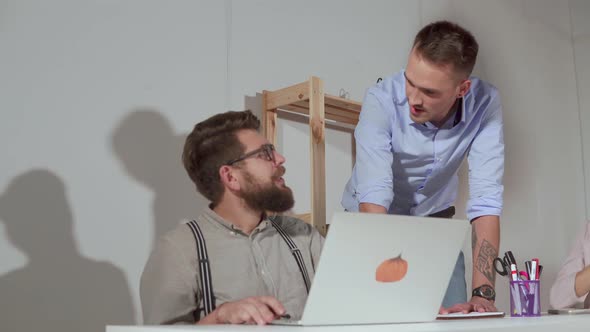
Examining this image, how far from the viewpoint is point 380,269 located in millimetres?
1000

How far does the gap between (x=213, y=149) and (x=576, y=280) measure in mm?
1243

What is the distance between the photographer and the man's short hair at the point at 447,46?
1.84 meters

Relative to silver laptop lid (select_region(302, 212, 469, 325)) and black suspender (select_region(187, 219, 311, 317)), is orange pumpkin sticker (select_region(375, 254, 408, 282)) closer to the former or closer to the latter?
silver laptop lid (select_region(302, 212, 469, 325))

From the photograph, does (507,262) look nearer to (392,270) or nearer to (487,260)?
(487,260)

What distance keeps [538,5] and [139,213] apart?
3.12m

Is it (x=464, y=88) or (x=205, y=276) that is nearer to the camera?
(x=205, y=276)

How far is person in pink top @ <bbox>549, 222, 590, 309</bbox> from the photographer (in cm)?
217

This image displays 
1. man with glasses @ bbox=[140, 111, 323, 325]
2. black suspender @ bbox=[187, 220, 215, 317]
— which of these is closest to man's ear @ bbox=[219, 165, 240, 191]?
man with glasses @ bbox=[140, 111, 323, 325]

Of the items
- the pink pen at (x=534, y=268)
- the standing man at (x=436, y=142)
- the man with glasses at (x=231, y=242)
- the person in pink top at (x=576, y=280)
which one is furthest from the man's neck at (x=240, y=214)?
the person in pink top at (x=576, y=280)

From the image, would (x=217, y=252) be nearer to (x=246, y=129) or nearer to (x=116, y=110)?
(x=246, y=129)

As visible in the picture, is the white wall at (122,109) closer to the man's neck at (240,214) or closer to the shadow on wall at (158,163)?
the shadow on wall at (158,163)

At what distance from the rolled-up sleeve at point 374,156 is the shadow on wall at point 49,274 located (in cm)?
81

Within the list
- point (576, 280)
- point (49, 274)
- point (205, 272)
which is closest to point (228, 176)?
point (205, 272)

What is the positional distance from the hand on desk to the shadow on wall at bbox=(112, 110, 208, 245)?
3.37ft
